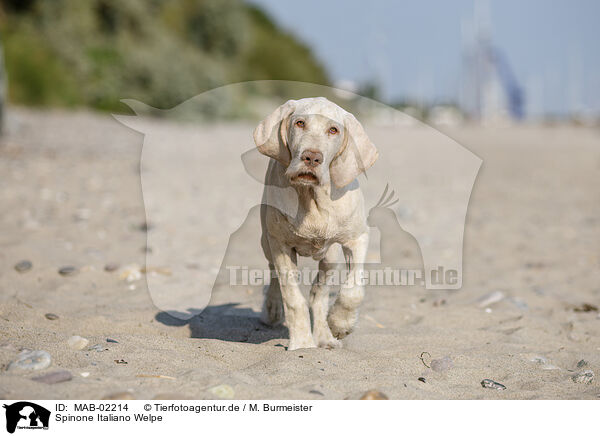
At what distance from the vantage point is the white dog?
11.9ft

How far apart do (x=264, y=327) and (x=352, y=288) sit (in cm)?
109

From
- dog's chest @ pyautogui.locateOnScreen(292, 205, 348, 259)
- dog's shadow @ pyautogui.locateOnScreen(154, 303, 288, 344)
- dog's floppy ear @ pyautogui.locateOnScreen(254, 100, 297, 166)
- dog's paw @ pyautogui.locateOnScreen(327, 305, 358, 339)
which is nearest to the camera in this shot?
dog's floppy ear @ pyautogui.locateOnScreen(254, 100, 297, 166)

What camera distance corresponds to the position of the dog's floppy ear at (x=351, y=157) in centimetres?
377

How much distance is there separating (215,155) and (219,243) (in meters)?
7.35

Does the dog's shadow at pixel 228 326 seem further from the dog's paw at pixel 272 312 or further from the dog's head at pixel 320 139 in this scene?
the dog's head at pixel 320 139

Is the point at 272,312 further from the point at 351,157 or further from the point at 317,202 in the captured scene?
the point at 351,157

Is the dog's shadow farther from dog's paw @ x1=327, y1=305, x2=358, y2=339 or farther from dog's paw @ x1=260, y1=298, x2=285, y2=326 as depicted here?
dog's paw @ x1=327, y1=305, x2=358, y2=339
